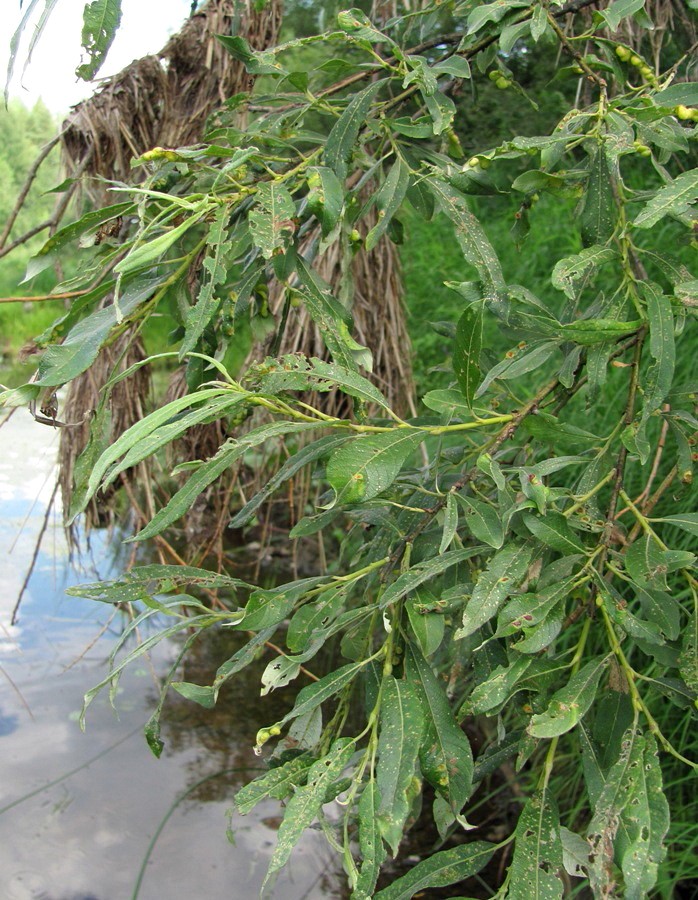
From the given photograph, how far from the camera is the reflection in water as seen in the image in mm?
1769

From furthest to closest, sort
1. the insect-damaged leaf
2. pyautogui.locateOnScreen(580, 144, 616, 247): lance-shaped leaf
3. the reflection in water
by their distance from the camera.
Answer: the reflection in water, pyautogui.locateOnScreen(580, 144, 616, 247): lance-shaped leaf, the insect-damaged leaf

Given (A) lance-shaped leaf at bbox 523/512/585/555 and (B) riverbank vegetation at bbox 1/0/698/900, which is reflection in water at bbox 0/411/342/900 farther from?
(A) lance-shaped leaf at bbox 523/512/585/555

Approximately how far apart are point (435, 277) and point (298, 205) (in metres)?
2.26

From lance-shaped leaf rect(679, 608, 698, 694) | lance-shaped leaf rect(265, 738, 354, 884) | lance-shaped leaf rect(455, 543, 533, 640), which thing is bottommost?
lance-shaped leaf rect(679, 608, 698, 694)

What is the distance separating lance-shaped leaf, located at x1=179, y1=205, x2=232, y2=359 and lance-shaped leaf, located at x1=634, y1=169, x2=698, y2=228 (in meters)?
0.31

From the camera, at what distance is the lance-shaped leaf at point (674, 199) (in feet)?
2.07

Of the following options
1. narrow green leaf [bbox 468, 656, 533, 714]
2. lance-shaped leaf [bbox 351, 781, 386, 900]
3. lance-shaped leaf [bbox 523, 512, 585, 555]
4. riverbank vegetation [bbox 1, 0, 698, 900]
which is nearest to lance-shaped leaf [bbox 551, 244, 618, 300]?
riverbank vegetation [bbox 1, 0, 698, 900]

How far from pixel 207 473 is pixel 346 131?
0.36 meters

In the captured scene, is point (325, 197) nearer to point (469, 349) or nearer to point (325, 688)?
point (469, 349)

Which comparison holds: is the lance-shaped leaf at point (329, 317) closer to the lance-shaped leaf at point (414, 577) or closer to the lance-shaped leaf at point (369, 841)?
the lance-shaped leaf at point (414, 577)

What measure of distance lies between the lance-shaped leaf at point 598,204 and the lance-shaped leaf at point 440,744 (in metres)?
0.40

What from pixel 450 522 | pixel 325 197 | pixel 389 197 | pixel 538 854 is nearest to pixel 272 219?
A: pixel 325 197

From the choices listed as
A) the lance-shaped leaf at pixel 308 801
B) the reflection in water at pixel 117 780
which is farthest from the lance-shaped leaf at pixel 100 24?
the reflection in water at pixel 117 780

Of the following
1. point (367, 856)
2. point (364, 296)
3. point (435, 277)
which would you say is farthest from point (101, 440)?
point (435, 277)
